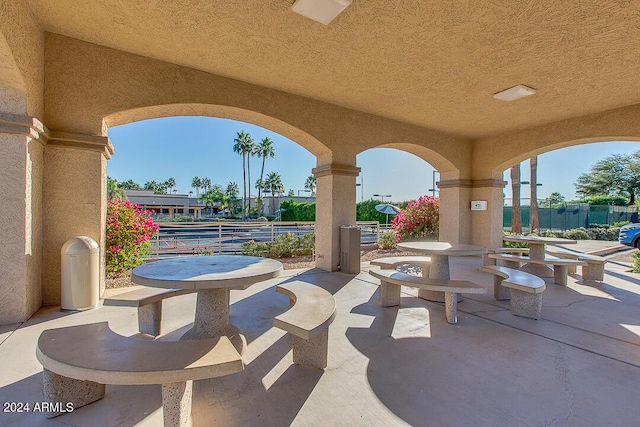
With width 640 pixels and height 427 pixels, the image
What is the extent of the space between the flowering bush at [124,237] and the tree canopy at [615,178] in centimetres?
3486

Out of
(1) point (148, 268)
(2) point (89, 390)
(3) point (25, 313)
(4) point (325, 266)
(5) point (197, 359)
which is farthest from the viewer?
(4) point (325, 266)

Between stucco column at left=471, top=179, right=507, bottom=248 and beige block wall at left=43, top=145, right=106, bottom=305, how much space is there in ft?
28.6

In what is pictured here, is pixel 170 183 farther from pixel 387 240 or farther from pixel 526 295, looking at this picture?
pixel 526 295

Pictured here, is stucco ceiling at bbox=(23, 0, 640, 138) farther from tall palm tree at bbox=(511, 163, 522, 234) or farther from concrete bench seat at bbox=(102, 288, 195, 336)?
tall palm tree at bbox=(511, 163, 522, 234)

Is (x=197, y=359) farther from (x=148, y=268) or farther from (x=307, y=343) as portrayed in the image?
(x=148, y=268)

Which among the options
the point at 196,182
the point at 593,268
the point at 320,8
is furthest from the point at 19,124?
the point at 196,182

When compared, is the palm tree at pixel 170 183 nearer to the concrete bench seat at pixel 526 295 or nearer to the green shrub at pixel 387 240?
the green shrub at pixel 387 240

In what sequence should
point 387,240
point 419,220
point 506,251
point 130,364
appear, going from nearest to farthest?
point 130,364 < point 506,251 < point 419,220 < point 387,240

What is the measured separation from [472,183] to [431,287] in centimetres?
623

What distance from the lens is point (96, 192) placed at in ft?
13.3

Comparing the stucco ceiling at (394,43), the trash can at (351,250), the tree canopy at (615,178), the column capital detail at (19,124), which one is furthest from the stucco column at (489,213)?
the tree canopy at (615,178)

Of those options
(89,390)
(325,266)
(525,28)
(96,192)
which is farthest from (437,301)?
(96,192)

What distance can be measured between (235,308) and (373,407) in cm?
247

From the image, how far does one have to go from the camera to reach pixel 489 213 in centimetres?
830
